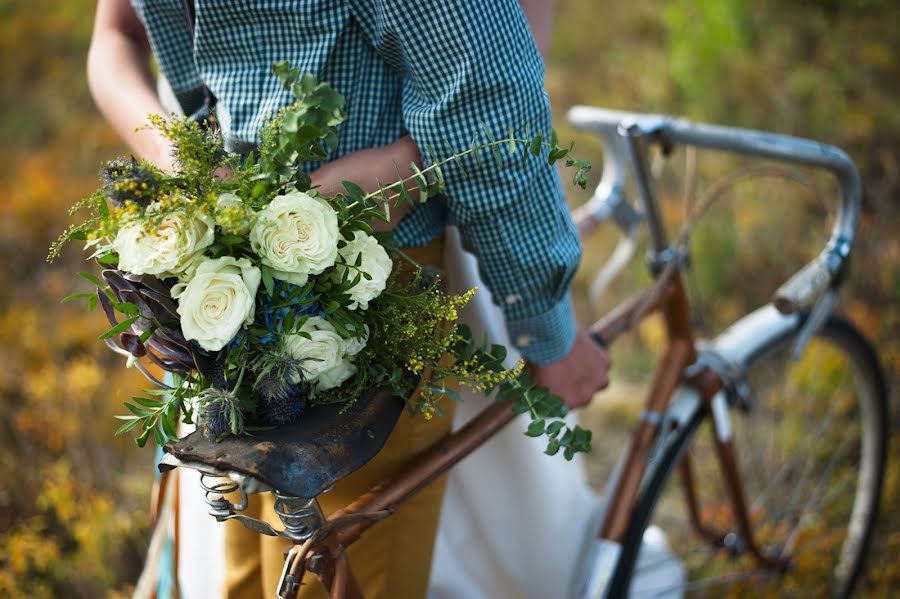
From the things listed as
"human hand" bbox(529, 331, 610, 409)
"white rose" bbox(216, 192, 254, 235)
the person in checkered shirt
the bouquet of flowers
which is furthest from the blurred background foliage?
"white rose" bbox(216, 192, 254, 235)

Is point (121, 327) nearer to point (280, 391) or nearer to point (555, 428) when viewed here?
point (280, 391)

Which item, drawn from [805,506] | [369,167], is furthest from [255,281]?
[805,506]

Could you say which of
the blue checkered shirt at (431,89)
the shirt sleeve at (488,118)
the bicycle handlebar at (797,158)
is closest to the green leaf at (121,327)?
the blue checkered shirt at (431,89)

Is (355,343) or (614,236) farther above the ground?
(355,343)

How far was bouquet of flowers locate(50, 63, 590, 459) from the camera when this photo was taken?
759mm

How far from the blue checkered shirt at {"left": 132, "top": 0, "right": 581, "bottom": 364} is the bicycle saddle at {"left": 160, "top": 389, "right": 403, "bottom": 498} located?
29 centimetres

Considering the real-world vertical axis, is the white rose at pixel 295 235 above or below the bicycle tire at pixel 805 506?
above

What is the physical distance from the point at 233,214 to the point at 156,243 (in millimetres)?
79

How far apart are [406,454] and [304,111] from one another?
1.87 feet

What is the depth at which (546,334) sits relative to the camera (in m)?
1.16

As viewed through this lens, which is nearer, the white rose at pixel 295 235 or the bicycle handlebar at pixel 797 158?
the white rose at pixel 295 235

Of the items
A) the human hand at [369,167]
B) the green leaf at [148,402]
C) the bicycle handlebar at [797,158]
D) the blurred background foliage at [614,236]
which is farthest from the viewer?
the blurred background foliage at [614,236]

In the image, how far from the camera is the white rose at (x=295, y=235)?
0.77 metres

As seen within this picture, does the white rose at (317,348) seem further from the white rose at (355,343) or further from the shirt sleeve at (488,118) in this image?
the shirt sleeve at (488,118)
